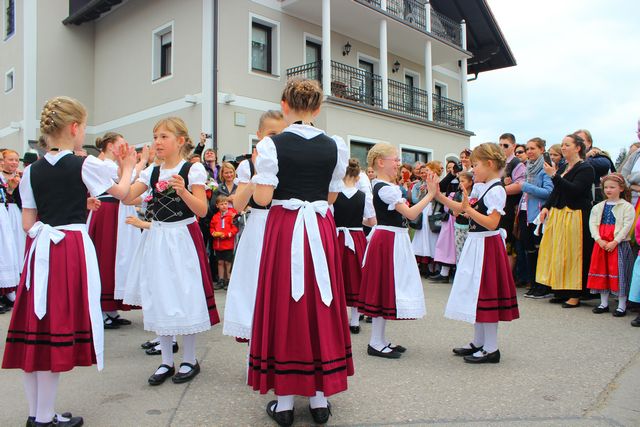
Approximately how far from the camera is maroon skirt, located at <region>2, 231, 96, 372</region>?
9.57 ft

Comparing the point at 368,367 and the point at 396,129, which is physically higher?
the point at 396,129

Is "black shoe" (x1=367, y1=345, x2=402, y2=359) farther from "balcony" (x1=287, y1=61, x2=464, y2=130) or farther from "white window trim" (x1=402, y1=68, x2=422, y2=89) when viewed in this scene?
"white window trim" (x1=402, y1=68, x2=422, y2=89)

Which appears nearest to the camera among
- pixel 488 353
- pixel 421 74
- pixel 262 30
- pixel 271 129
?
pixel 271 129

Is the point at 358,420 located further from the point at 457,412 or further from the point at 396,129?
the point at 396,129

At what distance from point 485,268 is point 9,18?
21998 mm

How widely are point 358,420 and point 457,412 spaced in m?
0.65

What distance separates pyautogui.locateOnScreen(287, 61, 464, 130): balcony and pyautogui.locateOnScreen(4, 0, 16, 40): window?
37.2 ft

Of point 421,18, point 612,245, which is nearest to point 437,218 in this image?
point 612,245

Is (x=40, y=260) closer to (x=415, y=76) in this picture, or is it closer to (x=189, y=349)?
(x=189, y=349)

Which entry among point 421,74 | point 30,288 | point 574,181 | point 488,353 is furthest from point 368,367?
point 421,74

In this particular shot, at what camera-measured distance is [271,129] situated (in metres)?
4.02

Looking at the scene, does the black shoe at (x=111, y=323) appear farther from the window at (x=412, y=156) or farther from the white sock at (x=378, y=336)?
the window at (x=412, y=156)

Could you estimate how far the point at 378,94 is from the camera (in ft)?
60.4

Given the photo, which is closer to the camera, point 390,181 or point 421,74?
point 390,181
